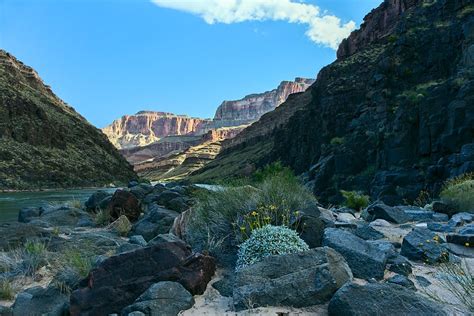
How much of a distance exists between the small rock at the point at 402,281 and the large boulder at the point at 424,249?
103 cm

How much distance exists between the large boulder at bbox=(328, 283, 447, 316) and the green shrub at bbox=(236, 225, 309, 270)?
133 centimetres

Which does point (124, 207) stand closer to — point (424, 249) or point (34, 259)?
point (34, 259)

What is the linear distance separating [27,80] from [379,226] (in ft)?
349

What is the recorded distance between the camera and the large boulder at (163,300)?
435 cm

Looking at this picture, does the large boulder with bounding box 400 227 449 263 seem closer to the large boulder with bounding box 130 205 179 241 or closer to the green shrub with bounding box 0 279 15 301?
the large boulder with bounding box 130 205 179 241

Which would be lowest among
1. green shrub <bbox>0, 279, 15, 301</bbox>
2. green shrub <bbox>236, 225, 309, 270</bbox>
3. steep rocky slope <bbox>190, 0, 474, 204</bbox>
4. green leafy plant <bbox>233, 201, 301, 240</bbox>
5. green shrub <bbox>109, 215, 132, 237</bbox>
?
green shrub <bbox>0, 279, 15, 301</bbox>

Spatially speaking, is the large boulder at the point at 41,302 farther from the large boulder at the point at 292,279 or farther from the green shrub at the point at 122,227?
the green shrub at the point at 122,227

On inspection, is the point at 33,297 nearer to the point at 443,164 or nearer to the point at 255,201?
the point at 255,201

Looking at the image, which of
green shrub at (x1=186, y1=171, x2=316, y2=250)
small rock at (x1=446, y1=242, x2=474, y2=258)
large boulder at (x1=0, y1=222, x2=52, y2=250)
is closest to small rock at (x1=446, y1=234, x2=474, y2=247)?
small rock at (x1=446, y1=242, x2=474, y2=258)

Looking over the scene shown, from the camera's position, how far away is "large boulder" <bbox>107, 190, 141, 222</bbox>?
1370 centimetres

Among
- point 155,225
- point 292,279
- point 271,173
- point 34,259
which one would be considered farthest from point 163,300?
point 271,173

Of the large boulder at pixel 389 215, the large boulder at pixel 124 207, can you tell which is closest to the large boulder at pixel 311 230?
the large boulder at pixel 389 215

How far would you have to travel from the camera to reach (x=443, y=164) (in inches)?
858

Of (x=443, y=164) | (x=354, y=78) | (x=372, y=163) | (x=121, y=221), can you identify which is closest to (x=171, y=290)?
(x=121, y=221)
